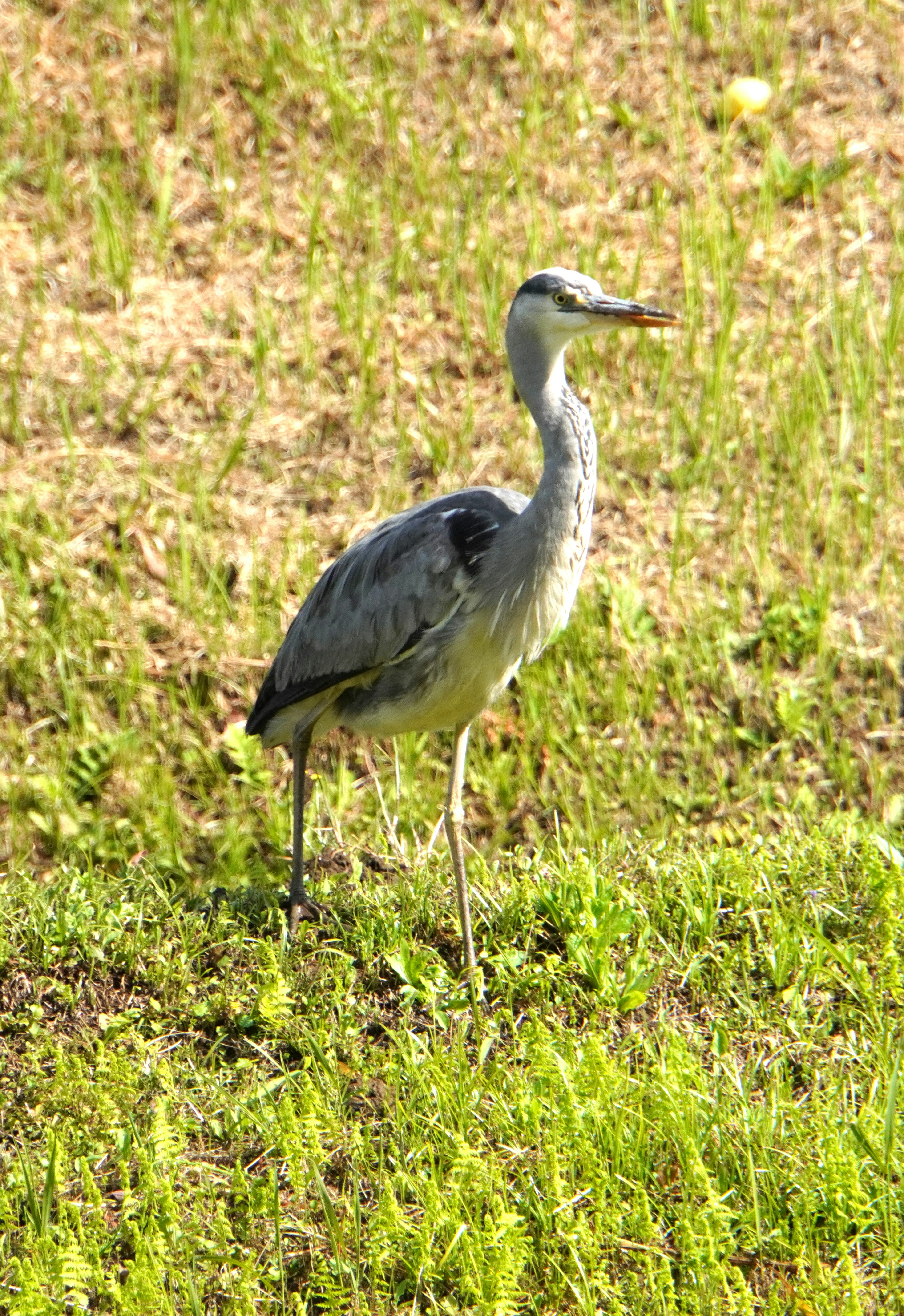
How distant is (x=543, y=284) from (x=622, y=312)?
257mm

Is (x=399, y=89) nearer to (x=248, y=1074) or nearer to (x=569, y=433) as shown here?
(x=569, y=433)

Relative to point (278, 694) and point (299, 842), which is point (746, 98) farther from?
point (299, 842)

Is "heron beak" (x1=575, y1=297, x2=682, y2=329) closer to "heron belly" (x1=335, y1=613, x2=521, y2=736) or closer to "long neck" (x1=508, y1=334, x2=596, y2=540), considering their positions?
"long neck" (x1=508, y1=334, x2=596, y2=540)

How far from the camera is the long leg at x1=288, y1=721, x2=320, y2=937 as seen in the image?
4.53 metres

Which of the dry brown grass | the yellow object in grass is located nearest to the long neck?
the dry brown grass

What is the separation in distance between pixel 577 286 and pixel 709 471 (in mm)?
2874

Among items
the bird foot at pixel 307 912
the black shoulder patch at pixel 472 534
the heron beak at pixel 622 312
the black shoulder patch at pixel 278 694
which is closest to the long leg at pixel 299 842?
the bird foot at pixel 307 912

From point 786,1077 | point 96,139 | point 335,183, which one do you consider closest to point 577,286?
point 786,1077

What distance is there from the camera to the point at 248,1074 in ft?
12.7

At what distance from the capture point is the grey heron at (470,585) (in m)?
4.28

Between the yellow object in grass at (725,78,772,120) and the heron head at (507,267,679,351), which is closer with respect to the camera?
the heron head at (507,267,679,351)

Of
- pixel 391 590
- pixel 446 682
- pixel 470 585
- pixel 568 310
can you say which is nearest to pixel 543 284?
pixel 568 310

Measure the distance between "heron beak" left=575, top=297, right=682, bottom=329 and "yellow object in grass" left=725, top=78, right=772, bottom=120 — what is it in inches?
189

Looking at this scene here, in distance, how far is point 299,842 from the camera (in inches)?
187
